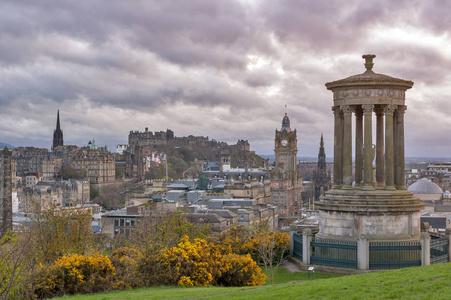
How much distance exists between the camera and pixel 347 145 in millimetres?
27766

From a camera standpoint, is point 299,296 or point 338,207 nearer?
point 299,296

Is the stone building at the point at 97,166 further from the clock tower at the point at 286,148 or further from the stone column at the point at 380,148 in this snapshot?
the stone column at the point at 380,148

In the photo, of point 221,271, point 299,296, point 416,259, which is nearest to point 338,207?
point 416,259

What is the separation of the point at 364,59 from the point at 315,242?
24.5 ft

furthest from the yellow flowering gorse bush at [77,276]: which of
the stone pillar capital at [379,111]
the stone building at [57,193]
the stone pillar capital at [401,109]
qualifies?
the stone building at [57,193]

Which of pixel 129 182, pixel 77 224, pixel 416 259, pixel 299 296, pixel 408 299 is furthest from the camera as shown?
pixel 129 182

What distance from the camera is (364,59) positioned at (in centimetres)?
2864

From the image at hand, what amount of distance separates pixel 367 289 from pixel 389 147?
1199cm

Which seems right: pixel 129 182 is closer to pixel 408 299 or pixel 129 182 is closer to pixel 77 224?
pixel 77 224

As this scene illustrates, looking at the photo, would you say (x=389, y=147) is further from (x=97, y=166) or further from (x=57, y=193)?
(x=97, y=166)

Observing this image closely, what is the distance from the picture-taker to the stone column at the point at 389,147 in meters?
27.3

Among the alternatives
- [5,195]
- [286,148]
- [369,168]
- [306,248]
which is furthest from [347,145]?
[286,148]

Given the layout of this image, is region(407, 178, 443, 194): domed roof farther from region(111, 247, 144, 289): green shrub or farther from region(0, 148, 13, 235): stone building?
region(111, 247, 144, 289): green shrub

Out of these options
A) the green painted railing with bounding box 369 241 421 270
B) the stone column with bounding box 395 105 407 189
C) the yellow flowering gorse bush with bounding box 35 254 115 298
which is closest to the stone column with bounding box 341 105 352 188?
the stone column with bounding box 395 105 407 189
